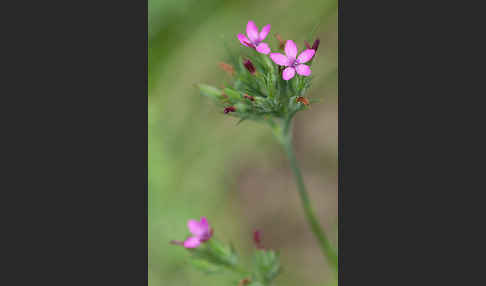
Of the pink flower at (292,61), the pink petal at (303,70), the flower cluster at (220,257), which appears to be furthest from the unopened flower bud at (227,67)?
the flower cluster at (220,257)

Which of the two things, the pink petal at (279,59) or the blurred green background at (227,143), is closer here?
the pink petal at (279,59)

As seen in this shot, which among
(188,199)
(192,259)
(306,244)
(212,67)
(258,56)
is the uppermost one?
(212,67)

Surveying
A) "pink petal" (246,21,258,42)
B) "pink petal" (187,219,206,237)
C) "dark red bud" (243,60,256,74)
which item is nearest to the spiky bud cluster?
"dark red bud" (243,60,256,74)

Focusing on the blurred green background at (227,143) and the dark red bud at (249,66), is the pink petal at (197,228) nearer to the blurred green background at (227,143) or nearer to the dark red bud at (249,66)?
the dark red bud at (249,66)

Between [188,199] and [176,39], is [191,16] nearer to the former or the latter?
[176,39]

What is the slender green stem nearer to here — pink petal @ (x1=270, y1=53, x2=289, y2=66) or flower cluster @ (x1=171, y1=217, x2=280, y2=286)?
flower cluster @ (x1=171, y1=217, x2=280, y2=286)

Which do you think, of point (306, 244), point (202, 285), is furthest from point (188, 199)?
point (306, 244)

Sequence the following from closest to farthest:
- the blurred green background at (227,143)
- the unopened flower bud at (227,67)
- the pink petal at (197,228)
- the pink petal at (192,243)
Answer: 1. the unopened flower bud at (227,67)
2. the pink petal at (192,243)
3. the pink petal at (197,228)
4. the blurred green background at (227,143)

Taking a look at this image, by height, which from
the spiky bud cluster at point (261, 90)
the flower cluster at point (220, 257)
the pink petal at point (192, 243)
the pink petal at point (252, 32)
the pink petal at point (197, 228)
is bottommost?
the flower cluster at point (220, 257)
